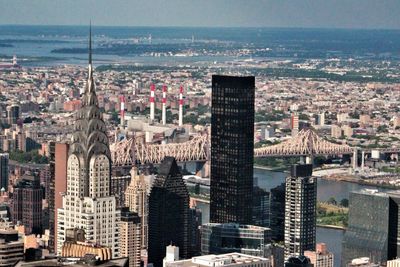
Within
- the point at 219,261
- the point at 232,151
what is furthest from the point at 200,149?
the point at 219,261

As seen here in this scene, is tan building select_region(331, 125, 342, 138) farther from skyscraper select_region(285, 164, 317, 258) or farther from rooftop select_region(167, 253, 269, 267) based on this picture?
rooftop select_region(167, 253, 269, 267)

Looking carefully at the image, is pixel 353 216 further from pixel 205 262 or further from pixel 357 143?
pixel 357 143

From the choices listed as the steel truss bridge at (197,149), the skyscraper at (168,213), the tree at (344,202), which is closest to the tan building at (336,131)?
the steel truss bridge at (197,149)

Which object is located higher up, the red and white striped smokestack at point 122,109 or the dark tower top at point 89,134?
the dark tower top at point 89,134

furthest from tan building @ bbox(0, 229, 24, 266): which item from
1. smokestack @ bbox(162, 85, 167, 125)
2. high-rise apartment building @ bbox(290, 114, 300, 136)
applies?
smokestack @ bbox(162, 85, 167, 125)

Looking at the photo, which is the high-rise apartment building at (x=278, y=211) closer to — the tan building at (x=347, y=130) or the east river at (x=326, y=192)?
the east river at (x=326, y=192)

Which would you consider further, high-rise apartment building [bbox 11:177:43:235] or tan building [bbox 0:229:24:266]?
high-rise apartment building [bbox 11:177:43:235]

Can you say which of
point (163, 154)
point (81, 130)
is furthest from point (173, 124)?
point (81, 130)
